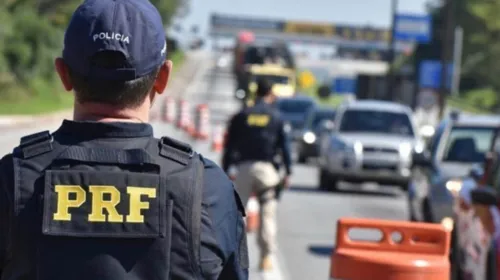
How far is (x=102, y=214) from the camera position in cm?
303

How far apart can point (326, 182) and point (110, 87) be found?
20.3 m

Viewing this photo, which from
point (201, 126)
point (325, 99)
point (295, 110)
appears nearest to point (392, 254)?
point (201, 126)

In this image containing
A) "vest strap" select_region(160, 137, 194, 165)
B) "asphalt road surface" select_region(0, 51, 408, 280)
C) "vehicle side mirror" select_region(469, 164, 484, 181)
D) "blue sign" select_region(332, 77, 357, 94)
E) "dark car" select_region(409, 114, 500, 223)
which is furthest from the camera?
"blue sign" select_region(332, 77, 357, 94)

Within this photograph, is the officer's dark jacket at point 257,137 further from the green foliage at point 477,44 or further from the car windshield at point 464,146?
the green foliage at point 477,44

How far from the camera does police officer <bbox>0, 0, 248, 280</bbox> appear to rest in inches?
119

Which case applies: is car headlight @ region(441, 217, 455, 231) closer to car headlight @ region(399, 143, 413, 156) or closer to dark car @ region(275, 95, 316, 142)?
car headlight @ region(399, 143, 413, 156)

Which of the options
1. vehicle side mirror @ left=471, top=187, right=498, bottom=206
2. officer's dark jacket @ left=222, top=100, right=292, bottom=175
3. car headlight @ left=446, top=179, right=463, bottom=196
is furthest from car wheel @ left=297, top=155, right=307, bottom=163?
vehicle side mirror @ left=471, top=187, right=498, bottom=206

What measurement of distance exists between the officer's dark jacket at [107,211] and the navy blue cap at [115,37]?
0.14 m

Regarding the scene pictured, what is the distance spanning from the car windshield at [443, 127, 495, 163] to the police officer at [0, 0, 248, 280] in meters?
11.8

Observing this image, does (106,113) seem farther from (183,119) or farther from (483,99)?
(483,99)

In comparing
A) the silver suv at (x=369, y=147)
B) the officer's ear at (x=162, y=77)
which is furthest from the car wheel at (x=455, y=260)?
the silver suv at (x=369, y=147)

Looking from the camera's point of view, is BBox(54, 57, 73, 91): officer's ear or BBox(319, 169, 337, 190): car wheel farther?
BBox(319, 169, 337, 190): car wheel

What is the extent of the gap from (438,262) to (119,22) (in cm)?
373

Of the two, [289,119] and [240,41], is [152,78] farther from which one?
[240,41]
